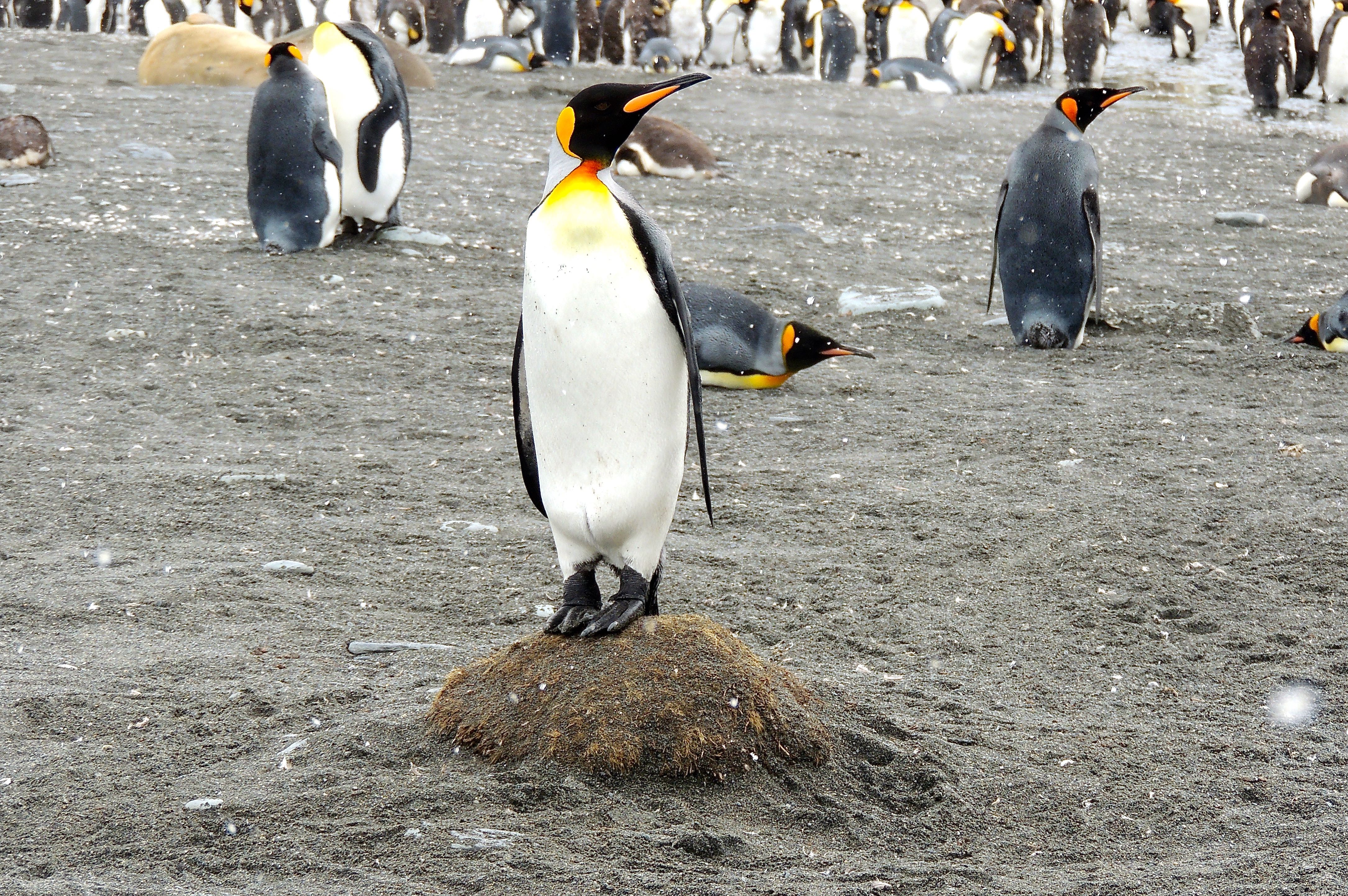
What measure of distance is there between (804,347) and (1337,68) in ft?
48.4

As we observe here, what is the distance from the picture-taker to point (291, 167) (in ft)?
23.3

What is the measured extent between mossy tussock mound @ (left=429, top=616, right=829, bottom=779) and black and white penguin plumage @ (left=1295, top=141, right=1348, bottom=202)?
8418 millimetres

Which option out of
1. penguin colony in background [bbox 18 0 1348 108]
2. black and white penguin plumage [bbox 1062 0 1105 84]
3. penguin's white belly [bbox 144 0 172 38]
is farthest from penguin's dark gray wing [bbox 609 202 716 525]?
penguin's white belly [bbox 144 0 172 38]

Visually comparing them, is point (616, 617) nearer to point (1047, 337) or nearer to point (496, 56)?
point (1047, 337)

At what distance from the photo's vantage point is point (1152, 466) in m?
4.60

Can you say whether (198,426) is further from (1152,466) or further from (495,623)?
(1152,466)

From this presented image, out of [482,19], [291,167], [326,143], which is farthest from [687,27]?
[291,167]

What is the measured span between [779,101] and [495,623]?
1224 cm

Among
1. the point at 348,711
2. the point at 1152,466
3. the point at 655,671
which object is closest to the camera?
the point at 655,671

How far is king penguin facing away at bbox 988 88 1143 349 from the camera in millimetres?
6219

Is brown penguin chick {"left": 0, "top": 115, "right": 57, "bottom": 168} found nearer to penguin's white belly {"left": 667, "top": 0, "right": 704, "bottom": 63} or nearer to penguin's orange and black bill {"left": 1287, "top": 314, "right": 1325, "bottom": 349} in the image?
penguin's orange and black bill {"left": 1287, "top": 314, "right": 1325, "bottom": 349}

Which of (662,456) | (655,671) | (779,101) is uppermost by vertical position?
(779,101)

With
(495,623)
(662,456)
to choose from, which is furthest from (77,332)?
(662,456)

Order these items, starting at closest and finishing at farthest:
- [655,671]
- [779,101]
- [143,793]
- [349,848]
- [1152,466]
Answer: [349,848] → [143,793] → [655,671] → [1152,466] → [779,101]
